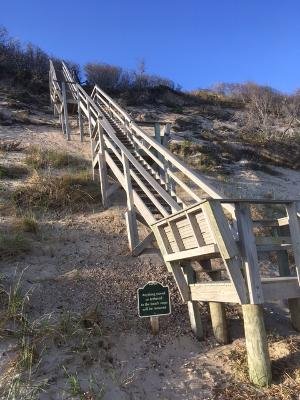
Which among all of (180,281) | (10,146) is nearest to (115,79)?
(10,146)

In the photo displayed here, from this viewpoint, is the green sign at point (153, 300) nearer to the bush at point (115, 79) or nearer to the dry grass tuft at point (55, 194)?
the dry grass tuft at point (55, 194)

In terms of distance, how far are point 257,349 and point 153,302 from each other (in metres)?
1.52

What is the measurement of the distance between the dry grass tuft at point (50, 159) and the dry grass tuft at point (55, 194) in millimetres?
1460

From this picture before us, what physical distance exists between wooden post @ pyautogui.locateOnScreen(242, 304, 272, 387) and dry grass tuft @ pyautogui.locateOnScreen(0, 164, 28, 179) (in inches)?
292

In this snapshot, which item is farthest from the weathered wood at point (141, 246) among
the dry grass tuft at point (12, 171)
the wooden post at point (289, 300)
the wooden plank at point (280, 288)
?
the dry grass tuft at point (12, 171)

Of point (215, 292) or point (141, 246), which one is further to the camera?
point (141, 246)

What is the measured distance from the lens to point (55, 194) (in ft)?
32.0

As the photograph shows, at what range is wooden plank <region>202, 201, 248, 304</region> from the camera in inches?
201

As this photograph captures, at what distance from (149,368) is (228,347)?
3.81ft

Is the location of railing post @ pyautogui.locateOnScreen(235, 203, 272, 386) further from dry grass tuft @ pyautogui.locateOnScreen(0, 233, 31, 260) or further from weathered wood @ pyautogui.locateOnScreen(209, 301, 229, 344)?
dry grass tuft @ pyautogui.locateOnScreen(0, 233, 31, 260)

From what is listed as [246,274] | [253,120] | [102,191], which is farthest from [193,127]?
[246,274]

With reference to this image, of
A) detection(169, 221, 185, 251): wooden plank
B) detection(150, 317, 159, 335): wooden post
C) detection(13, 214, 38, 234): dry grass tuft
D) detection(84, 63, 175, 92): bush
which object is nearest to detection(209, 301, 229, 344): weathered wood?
detection(150, 317, 159, 335): wooden post

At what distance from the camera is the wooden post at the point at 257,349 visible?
16.9 feet

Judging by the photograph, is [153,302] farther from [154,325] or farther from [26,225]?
[26,225]
